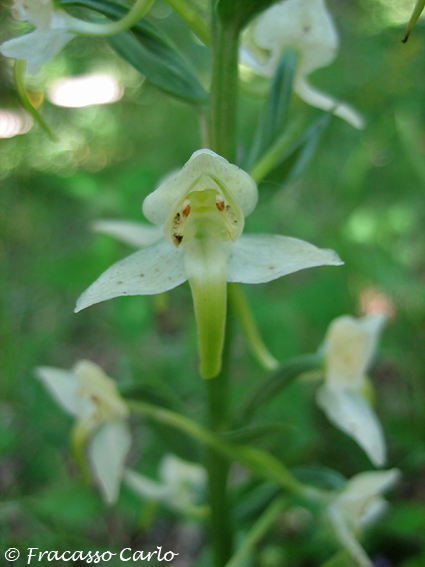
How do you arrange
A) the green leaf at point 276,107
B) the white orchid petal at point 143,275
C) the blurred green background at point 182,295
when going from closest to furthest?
the white orchid petal at point 143,275
the green leaf at point 276,107
the blurred green background at point 182,295

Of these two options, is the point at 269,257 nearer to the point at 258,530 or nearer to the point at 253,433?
the point at 253,433

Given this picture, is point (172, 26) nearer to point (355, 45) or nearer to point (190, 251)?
point (355, 45)

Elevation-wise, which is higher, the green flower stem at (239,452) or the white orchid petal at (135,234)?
the white orchid petal at (135,234)

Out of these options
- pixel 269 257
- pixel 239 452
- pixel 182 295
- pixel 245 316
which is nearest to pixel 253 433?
pixel 239 452

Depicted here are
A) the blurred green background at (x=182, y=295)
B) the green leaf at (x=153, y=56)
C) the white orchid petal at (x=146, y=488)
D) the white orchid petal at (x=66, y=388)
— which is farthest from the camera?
the blurred green background at (x=182, y=295)

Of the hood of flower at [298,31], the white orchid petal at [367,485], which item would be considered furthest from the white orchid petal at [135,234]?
the white orchid petal at [367,485]

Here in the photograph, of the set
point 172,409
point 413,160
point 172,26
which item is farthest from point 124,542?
point 172,26

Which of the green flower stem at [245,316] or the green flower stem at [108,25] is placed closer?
the green flower stem at [108,25]

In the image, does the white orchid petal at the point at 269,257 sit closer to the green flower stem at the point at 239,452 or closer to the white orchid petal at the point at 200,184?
the white orchid petal at the point at 200,184
